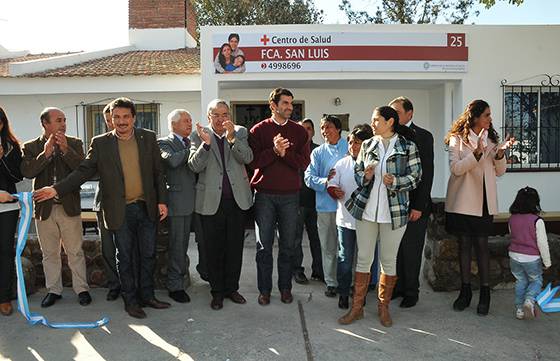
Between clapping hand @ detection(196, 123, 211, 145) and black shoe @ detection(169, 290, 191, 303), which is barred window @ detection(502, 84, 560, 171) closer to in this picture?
clapping hand @ detection(196, 123, 211, 145)

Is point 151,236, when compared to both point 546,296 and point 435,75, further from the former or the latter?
point 435,75

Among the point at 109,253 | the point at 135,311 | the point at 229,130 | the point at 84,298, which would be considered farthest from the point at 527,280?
the point at 84,298

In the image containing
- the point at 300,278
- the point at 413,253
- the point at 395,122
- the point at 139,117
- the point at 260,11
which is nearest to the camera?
the point at 395,122

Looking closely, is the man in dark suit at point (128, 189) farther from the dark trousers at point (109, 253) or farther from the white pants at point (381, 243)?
the white pants at point (381, 243)

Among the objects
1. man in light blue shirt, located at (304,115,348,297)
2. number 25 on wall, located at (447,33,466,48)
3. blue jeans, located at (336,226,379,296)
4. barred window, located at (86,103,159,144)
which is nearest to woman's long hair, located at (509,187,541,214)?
blue jeans, located at (336,226,379,296)

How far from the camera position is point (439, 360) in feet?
12.0

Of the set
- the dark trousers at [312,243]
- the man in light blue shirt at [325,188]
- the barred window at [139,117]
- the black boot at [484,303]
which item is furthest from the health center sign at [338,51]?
the black boot at [484,303]

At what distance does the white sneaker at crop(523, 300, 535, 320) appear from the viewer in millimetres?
4434

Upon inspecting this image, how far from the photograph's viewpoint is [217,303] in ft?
15.7

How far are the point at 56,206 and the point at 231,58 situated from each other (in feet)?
16.8

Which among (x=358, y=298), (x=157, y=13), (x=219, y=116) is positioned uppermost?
(x=157, y=13)

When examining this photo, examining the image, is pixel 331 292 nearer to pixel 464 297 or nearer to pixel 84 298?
pixel 464 297

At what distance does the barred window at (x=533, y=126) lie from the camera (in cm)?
957

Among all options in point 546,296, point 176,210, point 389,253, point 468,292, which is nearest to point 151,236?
point 176,210
